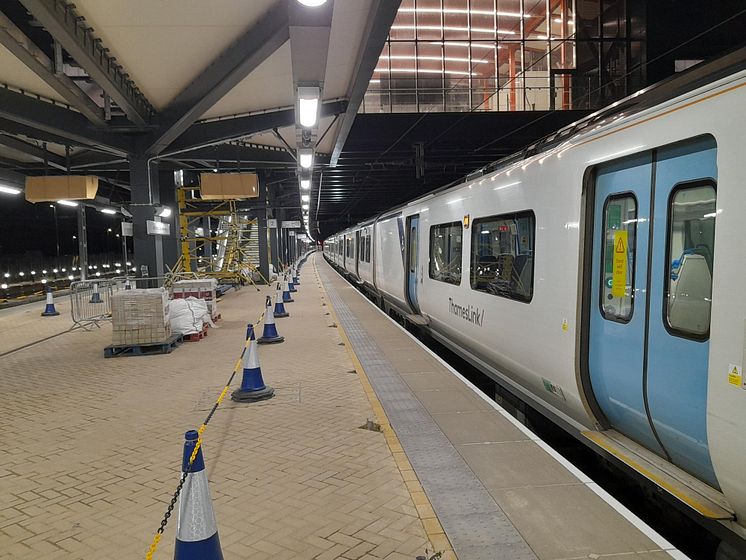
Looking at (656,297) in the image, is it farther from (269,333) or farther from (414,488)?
(269,333)

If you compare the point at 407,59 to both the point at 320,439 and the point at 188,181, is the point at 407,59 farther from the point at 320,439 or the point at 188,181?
the point at 320,439

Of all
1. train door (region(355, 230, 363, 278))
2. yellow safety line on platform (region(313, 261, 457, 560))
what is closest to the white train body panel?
train door (region(355, 230, 363, 278))

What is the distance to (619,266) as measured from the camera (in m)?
4.07

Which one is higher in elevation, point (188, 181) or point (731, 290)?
point (188, 181)

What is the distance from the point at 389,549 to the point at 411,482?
89 cm

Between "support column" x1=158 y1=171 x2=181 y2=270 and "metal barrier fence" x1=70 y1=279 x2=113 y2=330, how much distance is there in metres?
1.89

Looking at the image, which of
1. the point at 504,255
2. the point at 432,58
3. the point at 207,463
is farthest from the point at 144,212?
the point at 432,58

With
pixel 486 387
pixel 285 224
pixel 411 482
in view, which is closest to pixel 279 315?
pixel 486 387

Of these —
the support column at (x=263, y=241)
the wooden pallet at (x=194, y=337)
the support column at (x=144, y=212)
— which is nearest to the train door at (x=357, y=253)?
the support column at (x=263, y=241)

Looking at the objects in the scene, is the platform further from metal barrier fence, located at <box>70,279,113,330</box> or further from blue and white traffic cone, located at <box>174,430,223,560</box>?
metal barrier fence, located at <box>70,279,113,330</box>

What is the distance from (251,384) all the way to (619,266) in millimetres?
4584

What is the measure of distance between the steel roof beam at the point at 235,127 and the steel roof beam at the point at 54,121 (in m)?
1.25

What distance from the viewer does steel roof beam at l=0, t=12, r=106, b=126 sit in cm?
670

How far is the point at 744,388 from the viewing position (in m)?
2.80
